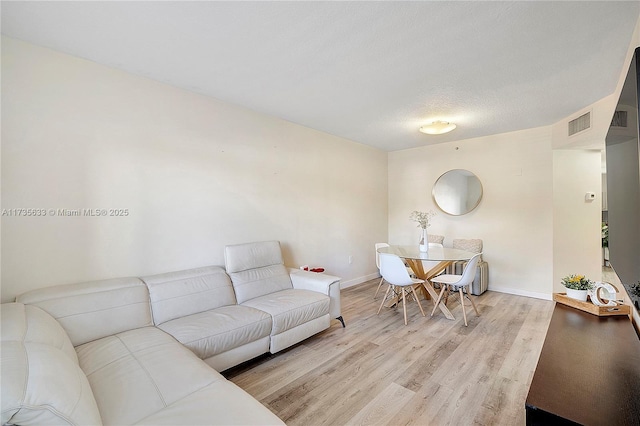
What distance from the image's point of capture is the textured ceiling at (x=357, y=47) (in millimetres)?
1659

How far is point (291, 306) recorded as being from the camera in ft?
8.27

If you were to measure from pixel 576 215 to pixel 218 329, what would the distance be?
4601 mm

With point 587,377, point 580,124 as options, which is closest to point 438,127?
point 580,124

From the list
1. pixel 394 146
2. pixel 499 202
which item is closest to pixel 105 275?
pixel 394 146

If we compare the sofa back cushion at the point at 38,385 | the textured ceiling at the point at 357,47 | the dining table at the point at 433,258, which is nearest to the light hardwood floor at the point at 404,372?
the dining table at the point at 433,258

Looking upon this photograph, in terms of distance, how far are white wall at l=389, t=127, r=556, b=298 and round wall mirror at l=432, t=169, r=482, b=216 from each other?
0.09 meters

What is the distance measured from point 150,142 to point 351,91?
1975mm

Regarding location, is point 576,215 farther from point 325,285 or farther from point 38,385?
point 38,385

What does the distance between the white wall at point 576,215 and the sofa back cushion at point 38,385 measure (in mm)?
5031

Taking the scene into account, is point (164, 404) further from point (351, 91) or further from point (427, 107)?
point (427, 107)

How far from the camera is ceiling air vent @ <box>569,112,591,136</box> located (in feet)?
10.5

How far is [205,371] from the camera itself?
58.2 inches

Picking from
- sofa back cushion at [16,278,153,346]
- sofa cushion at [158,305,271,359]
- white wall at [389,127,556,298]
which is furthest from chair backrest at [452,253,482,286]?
sofa back cushion at [16,278,153,346]

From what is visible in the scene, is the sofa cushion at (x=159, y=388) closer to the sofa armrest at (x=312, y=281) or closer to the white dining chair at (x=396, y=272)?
the sofa armrest at (x=312, y=281)
